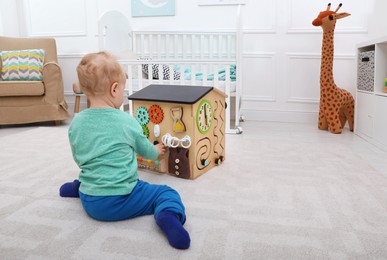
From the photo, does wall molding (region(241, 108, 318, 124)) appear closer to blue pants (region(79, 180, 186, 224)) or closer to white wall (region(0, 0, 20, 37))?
blue pants (region(79, 180, 186, 224))

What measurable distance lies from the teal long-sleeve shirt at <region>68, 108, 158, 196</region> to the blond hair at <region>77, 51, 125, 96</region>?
0.07 metres

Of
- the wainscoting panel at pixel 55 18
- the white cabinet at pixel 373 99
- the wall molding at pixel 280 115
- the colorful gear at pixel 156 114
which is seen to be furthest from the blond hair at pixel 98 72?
the wainscoting panel at pixel 55 18

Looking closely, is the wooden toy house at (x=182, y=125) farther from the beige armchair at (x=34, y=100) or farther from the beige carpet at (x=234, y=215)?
the beige armchair at (x=34, y=100)

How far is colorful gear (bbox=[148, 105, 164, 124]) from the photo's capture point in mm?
1497

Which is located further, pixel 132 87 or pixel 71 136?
pixel 132 87

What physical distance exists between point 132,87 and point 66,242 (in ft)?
6.37

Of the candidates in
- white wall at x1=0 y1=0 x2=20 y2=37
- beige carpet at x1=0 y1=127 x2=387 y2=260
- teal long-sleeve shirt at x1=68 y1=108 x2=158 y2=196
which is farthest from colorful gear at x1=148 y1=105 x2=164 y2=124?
white wall at x1=0 y1=0 x2=20 y2=37

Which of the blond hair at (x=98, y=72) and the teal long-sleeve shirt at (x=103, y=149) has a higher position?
the blond hair at (x=98, y=72)

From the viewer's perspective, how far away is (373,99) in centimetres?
219

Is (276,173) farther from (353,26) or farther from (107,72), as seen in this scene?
(353,26)

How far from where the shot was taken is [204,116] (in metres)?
1.50

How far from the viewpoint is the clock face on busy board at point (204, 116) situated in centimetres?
145

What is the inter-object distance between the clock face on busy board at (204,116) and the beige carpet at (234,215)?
0.22 meters

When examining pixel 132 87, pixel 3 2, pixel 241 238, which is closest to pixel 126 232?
pixel 241 238
